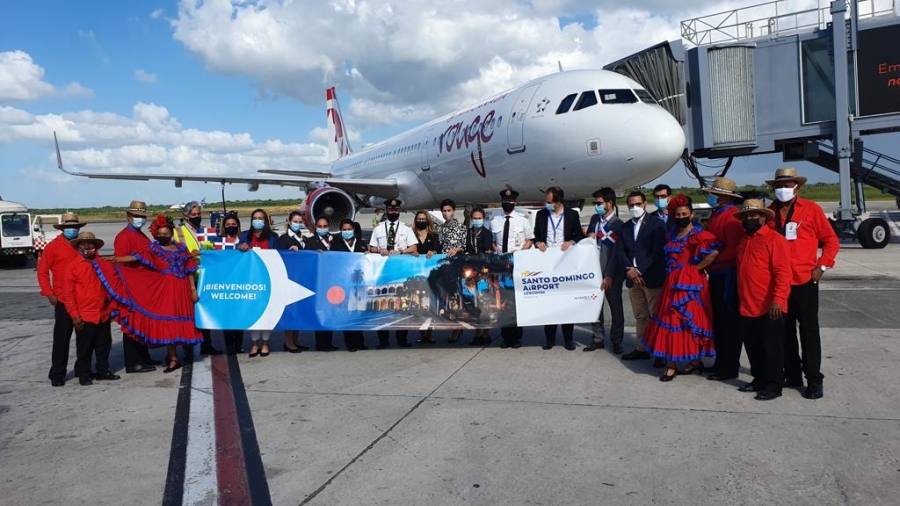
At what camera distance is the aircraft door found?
1190 centimetres

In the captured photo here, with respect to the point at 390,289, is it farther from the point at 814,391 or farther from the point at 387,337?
the point at 814,391

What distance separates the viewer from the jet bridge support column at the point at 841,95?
44.2 feet

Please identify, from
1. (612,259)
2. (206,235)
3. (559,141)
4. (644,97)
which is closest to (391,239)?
(612,259)

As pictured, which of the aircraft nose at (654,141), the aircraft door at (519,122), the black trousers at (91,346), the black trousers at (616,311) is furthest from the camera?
the aircraft door at (519,122)

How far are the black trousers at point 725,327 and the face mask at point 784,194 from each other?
2.40ft

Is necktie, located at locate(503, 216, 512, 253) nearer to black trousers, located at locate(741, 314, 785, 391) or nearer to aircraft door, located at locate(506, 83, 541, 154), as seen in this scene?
black trousers, located at locate(741, 314, 785, 391)

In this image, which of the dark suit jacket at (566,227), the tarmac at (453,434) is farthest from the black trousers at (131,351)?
the dark suit jacket at (566,227)

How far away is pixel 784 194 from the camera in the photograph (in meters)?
5.02

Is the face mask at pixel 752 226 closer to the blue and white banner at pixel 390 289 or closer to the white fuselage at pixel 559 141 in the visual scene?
the blue and white banner at pixel 390 289

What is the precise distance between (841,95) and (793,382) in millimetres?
11240

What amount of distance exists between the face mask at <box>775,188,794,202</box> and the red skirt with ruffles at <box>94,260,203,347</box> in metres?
5.72

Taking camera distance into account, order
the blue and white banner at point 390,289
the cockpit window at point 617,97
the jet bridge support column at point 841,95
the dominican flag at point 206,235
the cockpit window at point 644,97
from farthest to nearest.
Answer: the jet bridge support column at point 841,95, the cockpit window at point 644,97, the cockpit window at point 617,97, the dominican flag at point 206,235, the blue and white banner at point 390,289

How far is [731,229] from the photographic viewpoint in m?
5.31

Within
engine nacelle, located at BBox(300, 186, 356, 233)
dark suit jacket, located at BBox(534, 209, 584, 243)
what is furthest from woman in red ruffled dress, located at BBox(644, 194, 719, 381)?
engine nacelle, located at BBox(300, 186, 356, 233)
